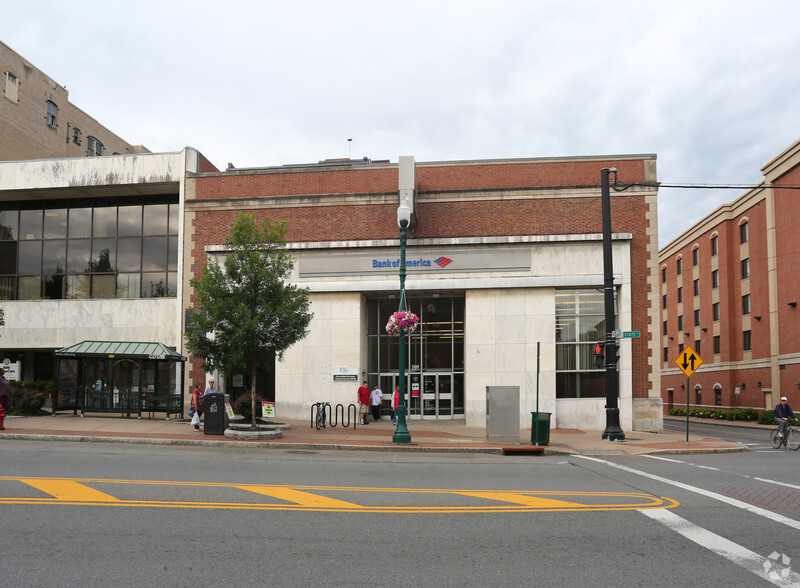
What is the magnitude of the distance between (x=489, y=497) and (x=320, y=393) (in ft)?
54.0

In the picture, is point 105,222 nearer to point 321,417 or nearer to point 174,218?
point 174,218

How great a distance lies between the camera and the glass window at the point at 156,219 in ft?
93.6

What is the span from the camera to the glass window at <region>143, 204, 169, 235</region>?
28531 millimetres

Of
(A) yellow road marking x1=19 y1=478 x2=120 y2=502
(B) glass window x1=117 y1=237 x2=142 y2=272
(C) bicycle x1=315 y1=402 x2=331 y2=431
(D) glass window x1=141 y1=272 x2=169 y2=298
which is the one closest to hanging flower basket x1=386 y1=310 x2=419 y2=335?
(C) bicycle x1=315 y1=402 x2=331 y2=431

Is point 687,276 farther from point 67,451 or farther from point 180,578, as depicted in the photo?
point 180,578

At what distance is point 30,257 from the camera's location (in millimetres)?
29609

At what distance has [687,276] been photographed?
5784 centimetres

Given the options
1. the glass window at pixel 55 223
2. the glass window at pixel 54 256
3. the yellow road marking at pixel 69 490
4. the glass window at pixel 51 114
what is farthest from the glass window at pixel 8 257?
the yellow road marking at pixel 69 490

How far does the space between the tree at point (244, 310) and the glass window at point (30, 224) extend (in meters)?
14.2

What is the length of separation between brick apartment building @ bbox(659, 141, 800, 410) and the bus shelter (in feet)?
102

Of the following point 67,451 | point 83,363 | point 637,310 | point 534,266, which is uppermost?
point 534,266

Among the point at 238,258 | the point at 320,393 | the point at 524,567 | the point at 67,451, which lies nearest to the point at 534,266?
the point at 320,393

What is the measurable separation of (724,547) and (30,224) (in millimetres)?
30670

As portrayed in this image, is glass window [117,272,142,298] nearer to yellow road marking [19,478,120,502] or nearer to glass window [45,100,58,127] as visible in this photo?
yellow road marking [19,478,120,502]
